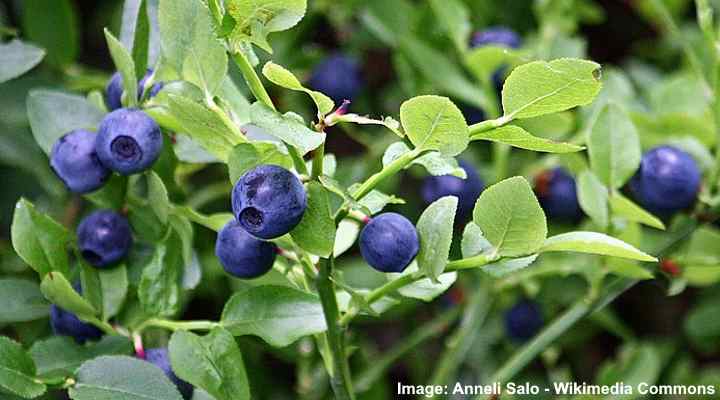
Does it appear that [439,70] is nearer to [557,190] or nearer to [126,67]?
[557,190]

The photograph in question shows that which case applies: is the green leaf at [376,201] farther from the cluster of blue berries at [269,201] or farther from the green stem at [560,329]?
the green stem at [560,329]

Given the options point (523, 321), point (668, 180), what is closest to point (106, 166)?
point (668, 180)

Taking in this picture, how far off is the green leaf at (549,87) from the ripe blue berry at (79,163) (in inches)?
15.7

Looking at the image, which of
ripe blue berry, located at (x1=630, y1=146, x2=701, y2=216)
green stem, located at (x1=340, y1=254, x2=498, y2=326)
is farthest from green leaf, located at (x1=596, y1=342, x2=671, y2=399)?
green stem, located at (x1=340, y1=254, x2=498, y2=326)

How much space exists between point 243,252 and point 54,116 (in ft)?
0.91

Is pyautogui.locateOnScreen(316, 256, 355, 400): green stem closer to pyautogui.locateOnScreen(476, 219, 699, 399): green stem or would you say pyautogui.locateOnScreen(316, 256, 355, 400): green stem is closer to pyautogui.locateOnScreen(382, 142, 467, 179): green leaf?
pyautogui.locateOnScreen(382, 142, 467, 179): green leaf

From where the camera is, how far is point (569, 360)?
166cm

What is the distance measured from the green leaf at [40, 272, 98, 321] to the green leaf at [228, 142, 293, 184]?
0.21 m

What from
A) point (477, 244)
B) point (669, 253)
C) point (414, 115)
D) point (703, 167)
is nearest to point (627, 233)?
point (669, 253)

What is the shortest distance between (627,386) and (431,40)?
22.9 inches

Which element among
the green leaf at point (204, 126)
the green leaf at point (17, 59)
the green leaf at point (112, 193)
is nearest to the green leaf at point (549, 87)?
the green leaf at point (204, 126)

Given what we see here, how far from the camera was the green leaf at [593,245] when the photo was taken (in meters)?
0.75

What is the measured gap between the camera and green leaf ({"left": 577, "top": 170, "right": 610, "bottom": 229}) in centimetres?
99

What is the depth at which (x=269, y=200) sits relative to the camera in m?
0.68
